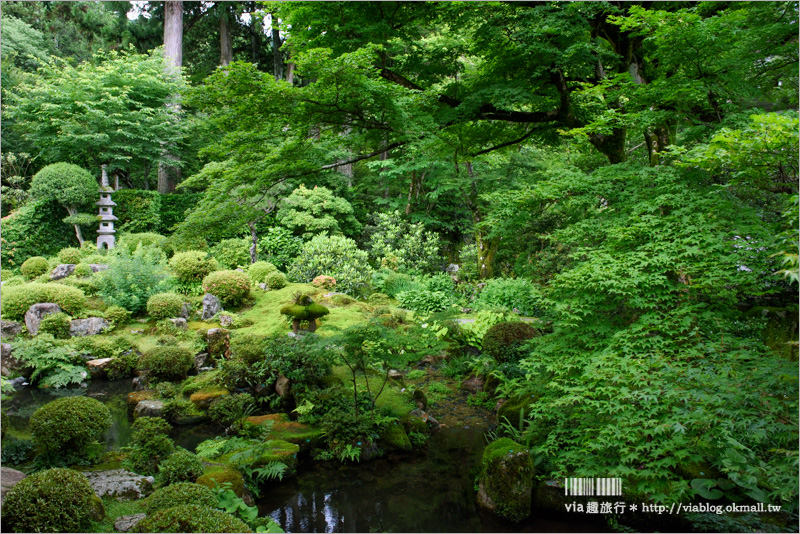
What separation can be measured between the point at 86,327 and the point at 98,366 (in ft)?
3.97

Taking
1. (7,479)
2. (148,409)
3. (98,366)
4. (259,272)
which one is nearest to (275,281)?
(259,272)

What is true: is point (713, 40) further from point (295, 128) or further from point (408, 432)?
point (408, 432)

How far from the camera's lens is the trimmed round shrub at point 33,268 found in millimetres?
11023

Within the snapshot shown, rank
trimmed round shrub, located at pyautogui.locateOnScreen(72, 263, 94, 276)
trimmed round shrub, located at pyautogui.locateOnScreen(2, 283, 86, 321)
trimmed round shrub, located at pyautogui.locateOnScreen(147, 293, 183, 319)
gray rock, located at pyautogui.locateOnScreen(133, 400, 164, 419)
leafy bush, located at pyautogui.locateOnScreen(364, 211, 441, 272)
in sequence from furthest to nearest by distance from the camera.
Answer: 1. leafy bush, located at pyautogui.locateOnScreen(364, 211, 441, 272)
2. trimmed round shrub, located at pyautogui.locateOnScreen(72, 263, 94, 276)
3. trimmed round shrub, located at pyautogui.locateOnScreen(147, 293, 183, 319)
4. trimmed round shrub, located at pyautogui.locateOnScreen(2, 283, 86, 321)
5. gray rock, located at pyautogui.locateOnScreen(133, 400, 164, 419)

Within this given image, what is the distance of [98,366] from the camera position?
26.3 feet

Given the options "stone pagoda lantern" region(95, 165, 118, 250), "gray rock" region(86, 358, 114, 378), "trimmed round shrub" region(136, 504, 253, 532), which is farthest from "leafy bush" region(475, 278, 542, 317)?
"stone pagoda lantern" region(95, 165, 118, 250)

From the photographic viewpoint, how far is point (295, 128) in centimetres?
586

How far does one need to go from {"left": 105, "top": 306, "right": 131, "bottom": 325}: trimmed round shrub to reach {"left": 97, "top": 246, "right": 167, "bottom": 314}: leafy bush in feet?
0.99

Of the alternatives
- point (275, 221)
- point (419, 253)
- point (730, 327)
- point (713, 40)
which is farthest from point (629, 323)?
point (275, 221)

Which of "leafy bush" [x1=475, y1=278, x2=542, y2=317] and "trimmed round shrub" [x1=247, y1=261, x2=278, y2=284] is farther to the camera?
"trimmed round shrub" [x1=247, y1=261, x2=278, y2=284]

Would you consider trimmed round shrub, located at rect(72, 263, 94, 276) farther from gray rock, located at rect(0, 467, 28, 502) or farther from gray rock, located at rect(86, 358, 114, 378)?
gray rock, located at rect(0, 467, 28, 502)

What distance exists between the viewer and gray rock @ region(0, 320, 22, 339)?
8.38 metres

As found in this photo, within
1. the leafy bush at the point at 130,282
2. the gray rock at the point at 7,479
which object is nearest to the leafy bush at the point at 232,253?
the leafy bush at the point at 130,282

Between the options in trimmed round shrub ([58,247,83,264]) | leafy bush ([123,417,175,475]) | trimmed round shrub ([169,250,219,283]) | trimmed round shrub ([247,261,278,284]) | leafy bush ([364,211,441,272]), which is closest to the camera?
leafy bush ([123,417,175,475])
